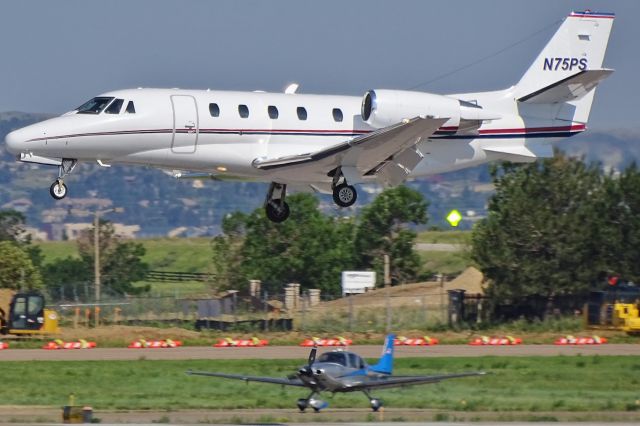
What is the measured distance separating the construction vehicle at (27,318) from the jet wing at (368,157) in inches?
647

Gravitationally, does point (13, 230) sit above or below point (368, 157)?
above

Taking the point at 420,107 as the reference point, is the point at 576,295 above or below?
below

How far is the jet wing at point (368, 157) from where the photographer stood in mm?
31234

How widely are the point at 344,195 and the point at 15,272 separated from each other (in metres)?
38.6

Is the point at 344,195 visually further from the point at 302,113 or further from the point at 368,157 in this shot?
the point at 302,113

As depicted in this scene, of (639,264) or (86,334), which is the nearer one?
(86,334)

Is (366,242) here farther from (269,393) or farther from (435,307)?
(269,393)

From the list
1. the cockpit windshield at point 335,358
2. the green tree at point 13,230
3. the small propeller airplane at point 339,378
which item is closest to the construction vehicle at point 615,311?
the small propeller airplane at point 339,378

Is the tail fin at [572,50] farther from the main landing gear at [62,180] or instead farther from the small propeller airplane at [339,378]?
the main landing gear at [62,180]

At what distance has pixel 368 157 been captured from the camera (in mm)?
32438

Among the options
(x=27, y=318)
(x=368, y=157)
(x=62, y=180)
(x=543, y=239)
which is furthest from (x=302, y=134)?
(x=543, y=239)

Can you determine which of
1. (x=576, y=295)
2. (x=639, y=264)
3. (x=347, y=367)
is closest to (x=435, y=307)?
(x=576, y=295)

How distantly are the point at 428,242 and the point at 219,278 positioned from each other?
2774 centimetres

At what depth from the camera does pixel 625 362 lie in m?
38.6
